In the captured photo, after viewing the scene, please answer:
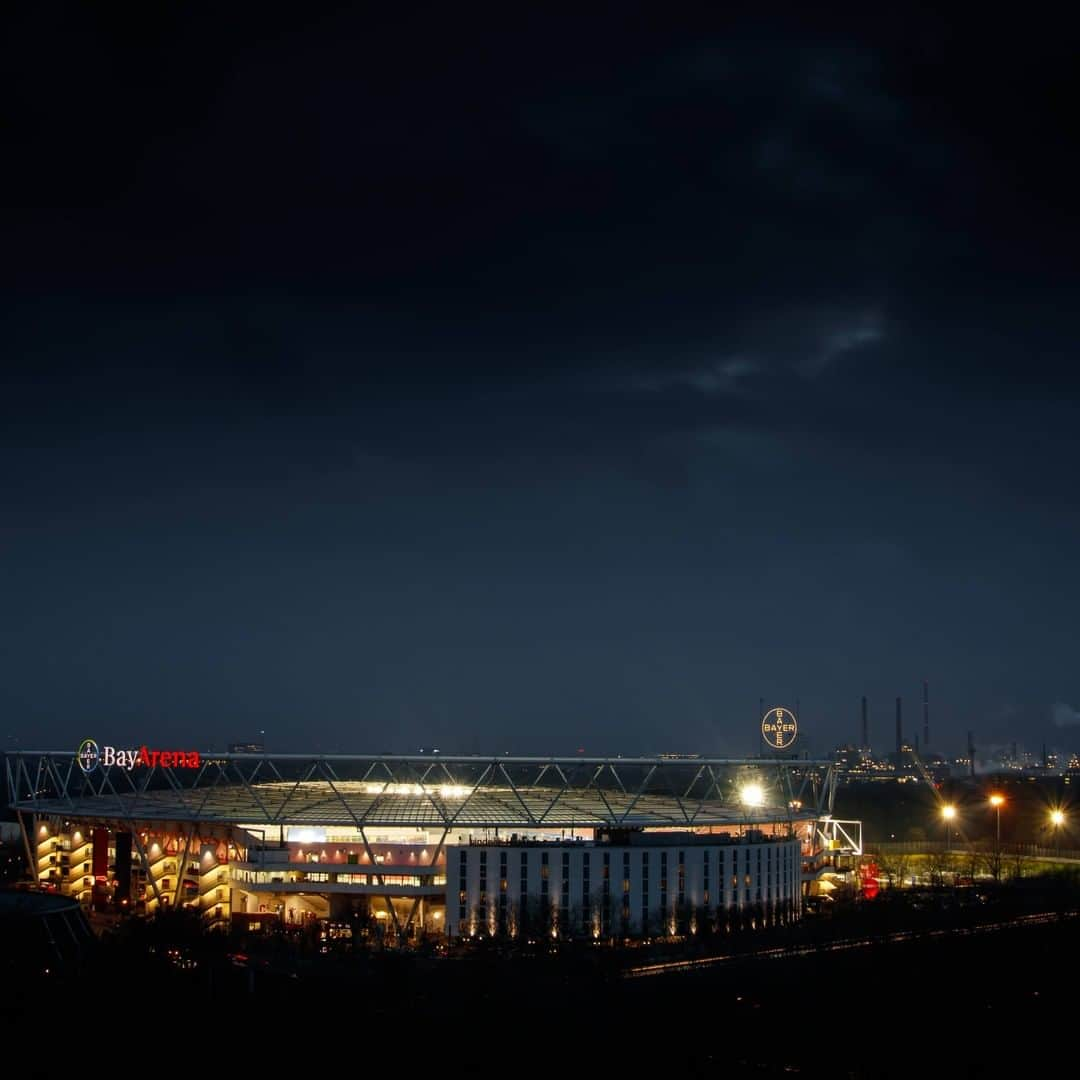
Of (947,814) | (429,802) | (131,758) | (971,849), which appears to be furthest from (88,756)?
(971,849)

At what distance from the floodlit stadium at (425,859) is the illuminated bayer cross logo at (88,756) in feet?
0.68

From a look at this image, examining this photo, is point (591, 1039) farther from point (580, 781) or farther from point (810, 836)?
point (580, 781)

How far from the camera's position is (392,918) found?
73.4 metres

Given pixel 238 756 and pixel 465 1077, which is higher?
pixel 238 756

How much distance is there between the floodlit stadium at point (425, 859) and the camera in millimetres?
71938

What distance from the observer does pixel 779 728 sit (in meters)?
95.5

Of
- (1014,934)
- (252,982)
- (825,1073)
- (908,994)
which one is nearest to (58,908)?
(252,982)

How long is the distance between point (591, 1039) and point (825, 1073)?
931 cm

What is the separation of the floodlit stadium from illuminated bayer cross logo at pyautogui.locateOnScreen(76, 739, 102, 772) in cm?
21

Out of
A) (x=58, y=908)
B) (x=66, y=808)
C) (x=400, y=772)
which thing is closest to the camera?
(x=58, y=908)

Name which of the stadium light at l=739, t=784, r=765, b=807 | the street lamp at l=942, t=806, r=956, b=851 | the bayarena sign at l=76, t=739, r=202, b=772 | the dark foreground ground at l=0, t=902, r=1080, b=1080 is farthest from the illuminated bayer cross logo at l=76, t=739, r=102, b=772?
the street lamp at l=942, t=806, r=956, b=851

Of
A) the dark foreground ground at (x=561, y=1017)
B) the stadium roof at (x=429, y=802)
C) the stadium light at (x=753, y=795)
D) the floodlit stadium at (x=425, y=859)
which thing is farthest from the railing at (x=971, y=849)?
the dark foreground ground at (x=561, y=1017)

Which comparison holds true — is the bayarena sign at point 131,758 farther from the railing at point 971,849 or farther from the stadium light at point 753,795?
the railing at point 971,849

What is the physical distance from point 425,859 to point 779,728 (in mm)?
32735
